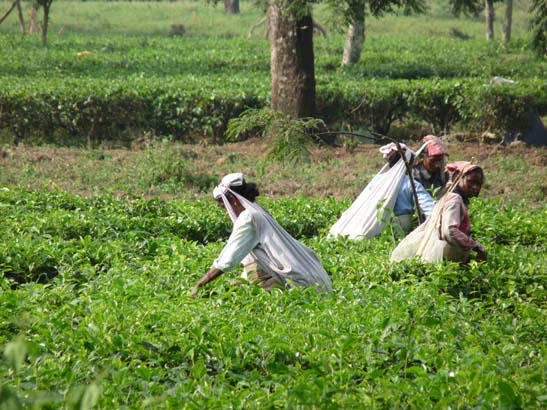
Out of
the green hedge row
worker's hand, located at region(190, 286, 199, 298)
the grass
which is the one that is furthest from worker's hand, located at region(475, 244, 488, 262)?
the grass

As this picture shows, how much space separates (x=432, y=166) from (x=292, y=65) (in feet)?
21.5

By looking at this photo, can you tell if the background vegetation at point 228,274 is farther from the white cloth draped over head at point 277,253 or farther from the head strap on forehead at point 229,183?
the head strap on forehead at point 229,183

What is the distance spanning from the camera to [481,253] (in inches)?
287

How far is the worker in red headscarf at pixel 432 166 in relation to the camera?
28.0ft

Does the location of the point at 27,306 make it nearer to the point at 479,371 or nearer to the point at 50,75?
the point at 479,371

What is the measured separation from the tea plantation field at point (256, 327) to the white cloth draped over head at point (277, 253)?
0.23m

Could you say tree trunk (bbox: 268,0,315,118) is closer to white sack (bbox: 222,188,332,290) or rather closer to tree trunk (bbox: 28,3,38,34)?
white sack (bbox: 222,188,332,290)

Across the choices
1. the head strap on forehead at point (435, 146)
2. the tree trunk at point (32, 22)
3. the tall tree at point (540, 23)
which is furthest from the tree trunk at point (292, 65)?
the tree trunk at point (32, 22)

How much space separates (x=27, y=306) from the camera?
19.2ft

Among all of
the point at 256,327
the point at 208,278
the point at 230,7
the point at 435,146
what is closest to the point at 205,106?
the point at 435,146

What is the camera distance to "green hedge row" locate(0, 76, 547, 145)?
15.3 metres

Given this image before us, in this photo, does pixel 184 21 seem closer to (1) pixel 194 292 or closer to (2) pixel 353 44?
(2) pixel 353 44

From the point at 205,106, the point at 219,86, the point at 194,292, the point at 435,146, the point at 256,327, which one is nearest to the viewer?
the point at 256,327

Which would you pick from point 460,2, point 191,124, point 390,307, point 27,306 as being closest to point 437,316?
point 390,307
